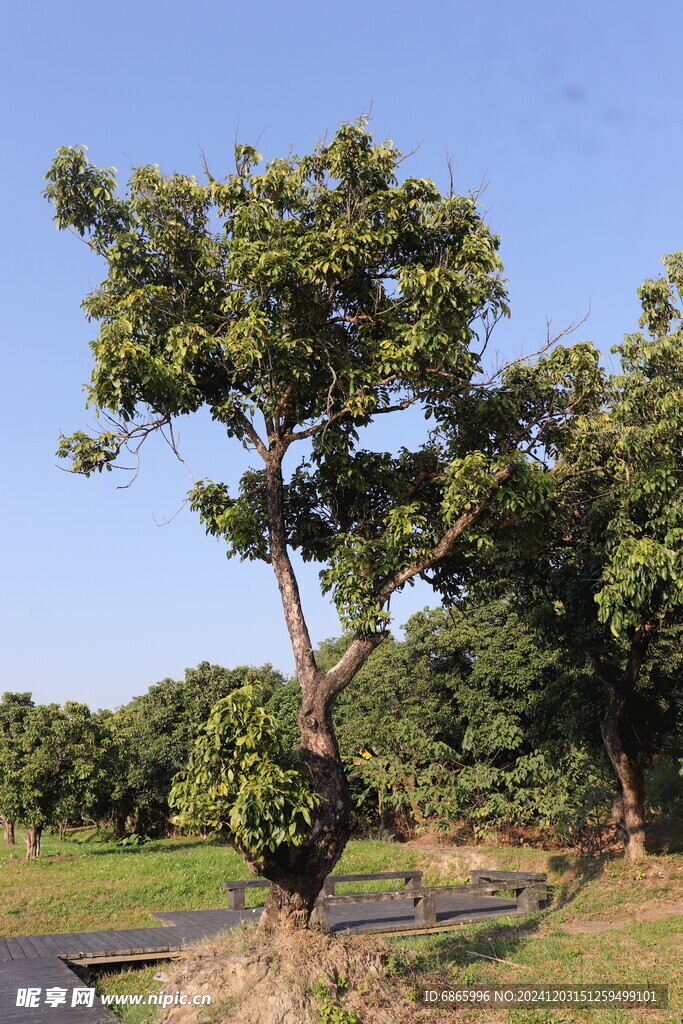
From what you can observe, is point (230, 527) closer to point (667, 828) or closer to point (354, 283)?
point (354, 283)

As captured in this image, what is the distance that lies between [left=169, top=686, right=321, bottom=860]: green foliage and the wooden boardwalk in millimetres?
2273

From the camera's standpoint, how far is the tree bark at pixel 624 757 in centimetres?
1584

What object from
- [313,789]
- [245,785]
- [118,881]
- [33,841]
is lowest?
[118,881]

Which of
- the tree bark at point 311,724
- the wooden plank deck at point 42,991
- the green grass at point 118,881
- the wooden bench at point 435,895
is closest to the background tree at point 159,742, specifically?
the green grass at point 118,881

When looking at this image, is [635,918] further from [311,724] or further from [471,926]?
[311,724]

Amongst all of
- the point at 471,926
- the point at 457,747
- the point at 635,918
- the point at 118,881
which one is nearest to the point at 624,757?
the point at 635,918

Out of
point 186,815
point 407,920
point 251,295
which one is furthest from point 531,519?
point 407,920

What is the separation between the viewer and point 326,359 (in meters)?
10.7

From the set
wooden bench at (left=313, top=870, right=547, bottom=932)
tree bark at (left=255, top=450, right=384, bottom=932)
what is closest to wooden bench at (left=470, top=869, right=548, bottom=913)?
wooden bench at (left=313, top=870, right=547, bottom=932)

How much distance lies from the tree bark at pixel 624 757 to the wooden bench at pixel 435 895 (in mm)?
2576

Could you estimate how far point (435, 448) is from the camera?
1139cm

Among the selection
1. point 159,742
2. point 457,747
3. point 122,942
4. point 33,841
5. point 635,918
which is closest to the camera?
point 122,942

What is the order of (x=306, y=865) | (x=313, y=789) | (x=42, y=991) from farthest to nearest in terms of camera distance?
(x=42, y=991) → (x=313, y=789) → (x=306, y=865)

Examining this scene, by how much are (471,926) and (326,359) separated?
9.72m
